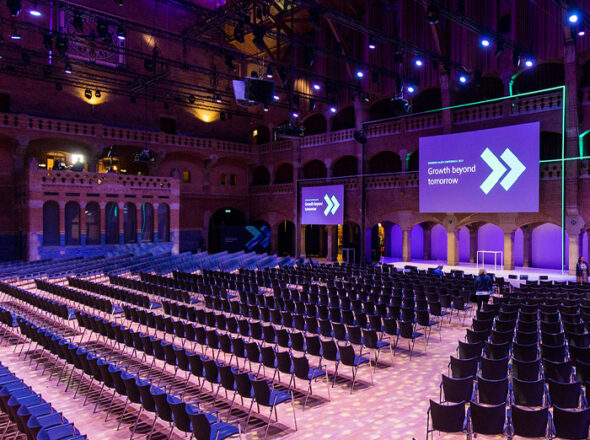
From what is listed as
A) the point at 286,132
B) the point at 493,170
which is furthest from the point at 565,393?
the point at 493,170

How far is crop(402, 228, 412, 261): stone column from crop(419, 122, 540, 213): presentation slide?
8.31 feet

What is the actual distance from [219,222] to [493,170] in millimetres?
18533

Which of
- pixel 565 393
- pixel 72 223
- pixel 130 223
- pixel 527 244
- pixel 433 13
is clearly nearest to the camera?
pixel 565 393

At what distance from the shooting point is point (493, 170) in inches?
701

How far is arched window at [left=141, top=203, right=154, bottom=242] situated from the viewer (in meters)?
25.1

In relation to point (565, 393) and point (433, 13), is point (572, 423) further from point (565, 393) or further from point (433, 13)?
point (433, 13)

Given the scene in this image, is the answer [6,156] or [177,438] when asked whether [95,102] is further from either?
[177,438]

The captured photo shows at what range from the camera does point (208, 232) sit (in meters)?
29.7

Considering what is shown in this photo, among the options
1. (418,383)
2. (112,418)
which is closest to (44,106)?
(112,418)

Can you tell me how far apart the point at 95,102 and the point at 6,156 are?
17.5 feet

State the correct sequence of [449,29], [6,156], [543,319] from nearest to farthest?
1. [543,319]
2. [449,29]
3. [6,156]

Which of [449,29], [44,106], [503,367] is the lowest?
[503,367]

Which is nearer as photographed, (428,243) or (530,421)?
(530,421)

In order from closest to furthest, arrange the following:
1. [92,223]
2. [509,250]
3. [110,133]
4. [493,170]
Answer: [493,170] < [509,250] < [92,223] < [110,133]
